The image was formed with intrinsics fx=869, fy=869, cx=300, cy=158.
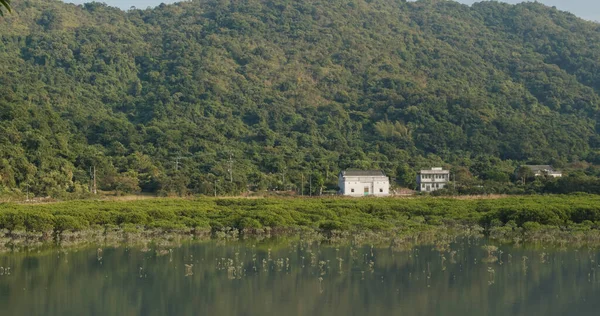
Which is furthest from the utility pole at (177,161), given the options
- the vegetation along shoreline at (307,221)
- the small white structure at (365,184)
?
the vegetation along shoreline at (307,221)

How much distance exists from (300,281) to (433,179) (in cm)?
4246

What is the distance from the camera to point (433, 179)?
2768 inches

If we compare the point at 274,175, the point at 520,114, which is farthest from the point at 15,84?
the point at 520,114

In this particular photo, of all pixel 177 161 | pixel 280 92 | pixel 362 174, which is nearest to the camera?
pixel 362 174

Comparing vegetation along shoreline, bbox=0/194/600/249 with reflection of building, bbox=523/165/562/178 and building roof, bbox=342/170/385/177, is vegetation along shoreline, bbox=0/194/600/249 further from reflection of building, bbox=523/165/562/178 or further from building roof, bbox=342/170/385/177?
reflection of building, bbox=523/165/562/178

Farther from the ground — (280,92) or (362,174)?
(280,92)

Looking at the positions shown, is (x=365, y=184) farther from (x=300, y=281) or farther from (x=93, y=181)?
(x=300, y=281)

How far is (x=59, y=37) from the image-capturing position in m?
112

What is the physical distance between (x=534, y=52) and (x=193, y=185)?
83299mm

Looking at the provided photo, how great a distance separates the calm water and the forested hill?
26.7 m

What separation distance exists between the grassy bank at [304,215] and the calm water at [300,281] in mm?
6035

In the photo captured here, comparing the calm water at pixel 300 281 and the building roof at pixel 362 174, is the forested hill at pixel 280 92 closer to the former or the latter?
the building roof at pixel 362 174

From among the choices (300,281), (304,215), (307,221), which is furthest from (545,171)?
(300,281)

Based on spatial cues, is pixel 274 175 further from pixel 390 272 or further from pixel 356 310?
pixel 356 310
